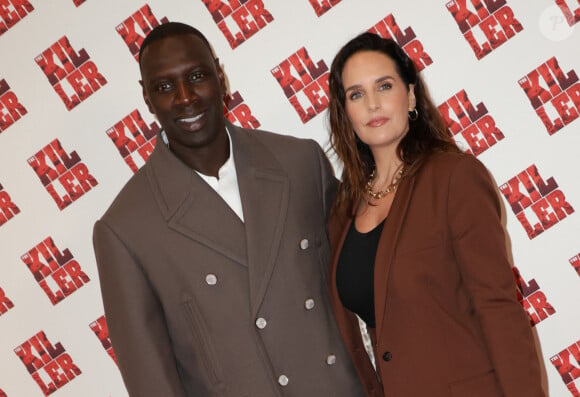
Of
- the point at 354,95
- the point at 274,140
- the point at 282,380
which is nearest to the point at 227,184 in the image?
the point at 274,140

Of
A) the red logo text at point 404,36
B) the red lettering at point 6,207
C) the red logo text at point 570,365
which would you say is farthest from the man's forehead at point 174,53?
the red logo text at point 570,365

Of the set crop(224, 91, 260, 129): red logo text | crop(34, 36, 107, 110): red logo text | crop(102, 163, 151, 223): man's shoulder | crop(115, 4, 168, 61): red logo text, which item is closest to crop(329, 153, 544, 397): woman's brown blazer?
crop(102, 163, 151, 223): man's shoulder

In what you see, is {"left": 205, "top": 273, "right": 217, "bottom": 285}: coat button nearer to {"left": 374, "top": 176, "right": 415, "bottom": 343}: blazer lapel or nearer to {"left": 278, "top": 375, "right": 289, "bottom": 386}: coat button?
{"left": 278, "top": 375, "right": 289, "bottom": 386}: coat button

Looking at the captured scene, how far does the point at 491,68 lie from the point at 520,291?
0.83 meters

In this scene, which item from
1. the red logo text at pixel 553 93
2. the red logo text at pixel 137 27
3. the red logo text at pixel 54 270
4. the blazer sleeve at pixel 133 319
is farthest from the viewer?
the red logo text at pixel 54 270

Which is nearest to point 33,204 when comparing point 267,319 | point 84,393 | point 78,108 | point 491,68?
point 78,108

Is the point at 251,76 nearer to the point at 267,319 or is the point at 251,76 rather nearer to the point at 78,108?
the point at 78,108

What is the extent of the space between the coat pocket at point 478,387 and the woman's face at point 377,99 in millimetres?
672

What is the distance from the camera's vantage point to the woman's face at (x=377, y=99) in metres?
1.70

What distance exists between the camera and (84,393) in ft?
8.02

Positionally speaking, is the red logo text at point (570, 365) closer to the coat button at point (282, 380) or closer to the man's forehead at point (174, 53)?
the coat button at point (282, 380)

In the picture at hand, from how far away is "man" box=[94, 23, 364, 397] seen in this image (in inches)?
63.7

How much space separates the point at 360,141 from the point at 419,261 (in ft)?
1.71

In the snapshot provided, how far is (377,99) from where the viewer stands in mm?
1706
